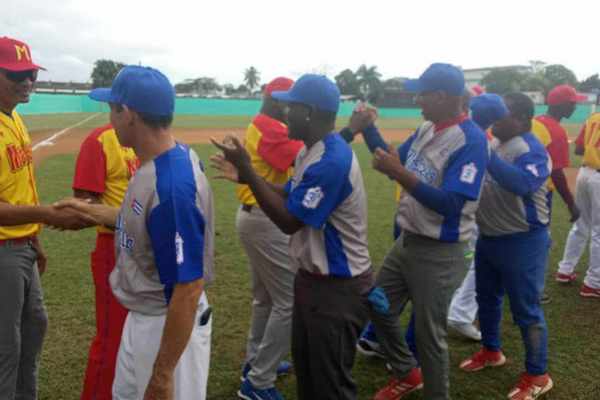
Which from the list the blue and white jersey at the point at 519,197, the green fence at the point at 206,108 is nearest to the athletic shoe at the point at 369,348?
the blue and white jersey at the point at 519,197

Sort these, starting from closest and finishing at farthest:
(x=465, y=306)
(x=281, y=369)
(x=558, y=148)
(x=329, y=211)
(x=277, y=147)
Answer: (x=329, y=211) → (x=277, y=147) → (x=281, y=369) → (x=465, y=306) → (x=558, y=148)

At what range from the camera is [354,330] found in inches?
115

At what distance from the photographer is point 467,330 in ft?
17.0

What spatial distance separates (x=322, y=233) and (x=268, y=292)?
1397 mm

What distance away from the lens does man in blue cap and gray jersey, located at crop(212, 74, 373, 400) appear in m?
2.76

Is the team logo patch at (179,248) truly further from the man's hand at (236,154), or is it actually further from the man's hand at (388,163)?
the man's hand at (388,163)

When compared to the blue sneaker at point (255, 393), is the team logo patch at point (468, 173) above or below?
above

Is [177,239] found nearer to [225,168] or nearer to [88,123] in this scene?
[225,168]

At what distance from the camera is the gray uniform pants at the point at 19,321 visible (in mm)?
3014

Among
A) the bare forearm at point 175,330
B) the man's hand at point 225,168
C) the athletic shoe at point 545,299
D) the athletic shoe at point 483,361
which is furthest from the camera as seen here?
the athletic shoe at point 545,299

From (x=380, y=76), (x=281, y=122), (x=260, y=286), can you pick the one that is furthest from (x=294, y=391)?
(x=380, y=76)

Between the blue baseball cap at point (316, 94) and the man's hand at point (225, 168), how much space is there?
537 mm

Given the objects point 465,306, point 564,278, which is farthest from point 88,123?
point 465,306

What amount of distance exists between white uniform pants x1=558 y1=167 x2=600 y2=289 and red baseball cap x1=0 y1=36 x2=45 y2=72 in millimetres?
6322
